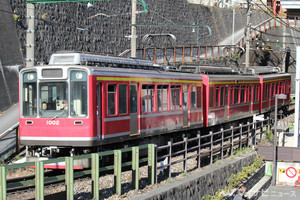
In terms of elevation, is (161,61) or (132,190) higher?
(161,61)

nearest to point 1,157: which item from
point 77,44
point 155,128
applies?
point 155,128

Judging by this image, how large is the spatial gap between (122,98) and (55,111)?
1.88m

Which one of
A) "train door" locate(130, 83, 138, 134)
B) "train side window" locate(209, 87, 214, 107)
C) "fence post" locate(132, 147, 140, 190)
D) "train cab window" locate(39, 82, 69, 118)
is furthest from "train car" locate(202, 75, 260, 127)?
"fence post" locate(132, 147, 140, 190)

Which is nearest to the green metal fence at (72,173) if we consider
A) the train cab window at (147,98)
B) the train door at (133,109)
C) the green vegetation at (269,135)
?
the train door at (133,109)

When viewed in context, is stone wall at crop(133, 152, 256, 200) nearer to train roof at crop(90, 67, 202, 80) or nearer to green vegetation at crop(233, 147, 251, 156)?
green vegetation at crop(233, 147, 251, 156)

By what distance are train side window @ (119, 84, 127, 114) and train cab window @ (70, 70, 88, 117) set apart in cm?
136

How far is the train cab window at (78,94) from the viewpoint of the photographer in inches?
466

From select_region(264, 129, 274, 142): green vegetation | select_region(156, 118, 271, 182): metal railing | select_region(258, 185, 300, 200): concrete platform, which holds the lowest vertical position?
select_region(258, 185, 300, 200): concrete platform

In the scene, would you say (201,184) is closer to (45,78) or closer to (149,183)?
(149,183)

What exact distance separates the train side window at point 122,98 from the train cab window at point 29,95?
220cm

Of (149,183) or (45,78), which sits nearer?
(149,183)

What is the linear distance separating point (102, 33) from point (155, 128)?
15441 mm

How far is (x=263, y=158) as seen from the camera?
17797mm

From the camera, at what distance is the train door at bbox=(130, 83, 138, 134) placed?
1356cm
